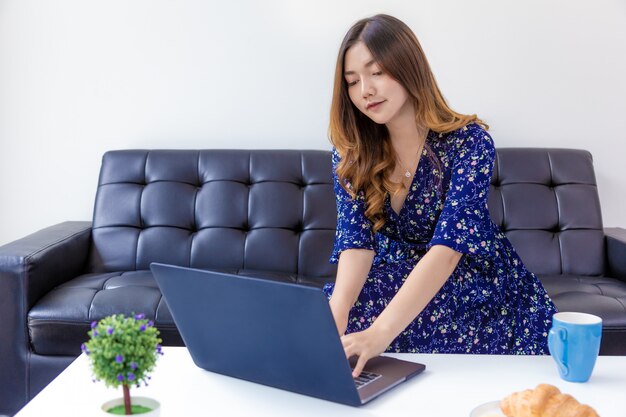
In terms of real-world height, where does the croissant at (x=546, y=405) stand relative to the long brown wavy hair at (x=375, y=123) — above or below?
below

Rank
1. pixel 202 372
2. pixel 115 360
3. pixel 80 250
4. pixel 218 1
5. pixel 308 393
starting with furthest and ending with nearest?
pixel 218 1 → pixel 80 250 → pixel 202 372 → pixel 308 393 → pixel 115 360

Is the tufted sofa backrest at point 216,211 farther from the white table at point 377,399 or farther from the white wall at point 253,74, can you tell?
the white table at point 377,399

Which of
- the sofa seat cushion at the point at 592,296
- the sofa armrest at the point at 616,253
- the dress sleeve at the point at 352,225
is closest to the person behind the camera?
the dress sleeve at the point at 352,225

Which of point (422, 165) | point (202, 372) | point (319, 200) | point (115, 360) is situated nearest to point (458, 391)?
point (202, 372)

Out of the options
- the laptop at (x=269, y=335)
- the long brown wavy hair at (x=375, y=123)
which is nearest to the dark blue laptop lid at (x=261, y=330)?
the laptop at (x=269, y=335)

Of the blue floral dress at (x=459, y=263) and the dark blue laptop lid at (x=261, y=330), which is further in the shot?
the blue floral dress at (x=459, y=263)

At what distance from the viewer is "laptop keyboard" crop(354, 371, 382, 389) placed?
1.11 metres

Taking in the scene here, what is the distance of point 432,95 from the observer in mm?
1638

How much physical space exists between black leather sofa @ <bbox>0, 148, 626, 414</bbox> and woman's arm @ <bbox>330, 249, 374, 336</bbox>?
81 centimetres

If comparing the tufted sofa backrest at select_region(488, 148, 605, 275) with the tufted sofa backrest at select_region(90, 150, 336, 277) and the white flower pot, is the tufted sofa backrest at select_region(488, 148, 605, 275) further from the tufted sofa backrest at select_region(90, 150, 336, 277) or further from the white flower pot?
the white flower pot

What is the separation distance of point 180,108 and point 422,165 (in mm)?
1509

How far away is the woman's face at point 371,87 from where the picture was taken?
1.57 meters

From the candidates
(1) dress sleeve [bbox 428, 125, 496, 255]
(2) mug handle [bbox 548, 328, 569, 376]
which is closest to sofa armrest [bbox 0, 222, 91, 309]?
(1) dress sleeve [bbox 428, 125, 496, 255]

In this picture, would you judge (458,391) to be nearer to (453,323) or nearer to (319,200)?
(453,323)
